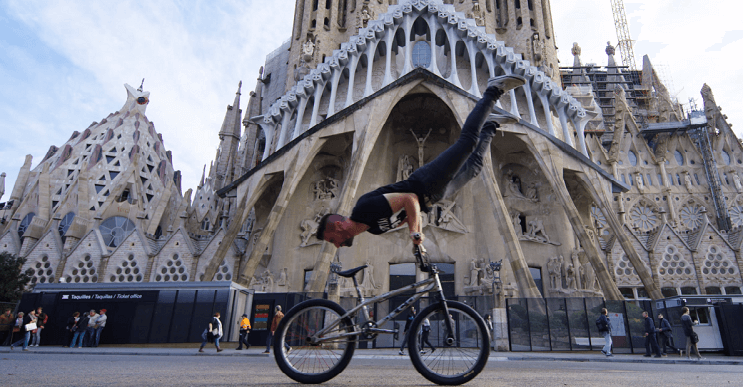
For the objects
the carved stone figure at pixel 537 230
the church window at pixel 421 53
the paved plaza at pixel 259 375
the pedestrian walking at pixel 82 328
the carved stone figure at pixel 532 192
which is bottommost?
the paved plaza at pixel 259 375

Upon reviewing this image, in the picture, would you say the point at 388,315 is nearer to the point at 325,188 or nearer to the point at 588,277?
the point at 588,277

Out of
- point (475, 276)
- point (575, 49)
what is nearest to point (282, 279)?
point (475, 276)

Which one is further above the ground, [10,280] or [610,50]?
[610,50]

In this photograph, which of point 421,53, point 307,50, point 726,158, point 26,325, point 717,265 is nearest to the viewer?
point 26,325

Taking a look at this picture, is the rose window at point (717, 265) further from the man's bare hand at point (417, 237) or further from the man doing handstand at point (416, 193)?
the man's bare hand at point (417, 237)

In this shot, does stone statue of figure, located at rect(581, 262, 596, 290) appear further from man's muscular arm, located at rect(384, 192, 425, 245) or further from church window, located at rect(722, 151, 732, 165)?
church window, located at rect(722, 151, 732, 165)

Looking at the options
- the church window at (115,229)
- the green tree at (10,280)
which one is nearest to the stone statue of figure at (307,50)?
the church window at (115,229)

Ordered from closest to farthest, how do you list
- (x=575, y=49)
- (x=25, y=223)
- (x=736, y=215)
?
1. (x=25, y=223)
2. (x=736, y=215)
3. (x=575, y=49)

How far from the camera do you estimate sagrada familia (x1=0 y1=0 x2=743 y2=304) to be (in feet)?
72.1

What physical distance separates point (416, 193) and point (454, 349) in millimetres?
1348

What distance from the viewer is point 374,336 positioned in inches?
143

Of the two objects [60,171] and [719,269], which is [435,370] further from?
[60,171]

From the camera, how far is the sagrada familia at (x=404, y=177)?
22.0 metres

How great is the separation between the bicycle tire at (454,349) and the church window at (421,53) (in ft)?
80.4
